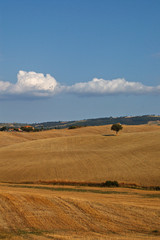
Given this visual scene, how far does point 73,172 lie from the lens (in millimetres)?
50969

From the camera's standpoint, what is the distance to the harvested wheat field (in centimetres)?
2003

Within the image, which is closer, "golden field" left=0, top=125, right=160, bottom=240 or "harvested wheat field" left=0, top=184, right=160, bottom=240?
"harvested wheat field" left=0, top=184, right=160, bottom=240

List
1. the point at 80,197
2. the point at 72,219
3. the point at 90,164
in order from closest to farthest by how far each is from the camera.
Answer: the point at 72,219 → the point at 80,197 → the point at 90,164

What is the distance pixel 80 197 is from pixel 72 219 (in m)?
7.12

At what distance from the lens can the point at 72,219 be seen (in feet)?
74.4

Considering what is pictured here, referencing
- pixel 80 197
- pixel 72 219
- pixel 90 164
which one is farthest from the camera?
pixel 90 164

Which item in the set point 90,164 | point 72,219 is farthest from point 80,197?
point 90,164

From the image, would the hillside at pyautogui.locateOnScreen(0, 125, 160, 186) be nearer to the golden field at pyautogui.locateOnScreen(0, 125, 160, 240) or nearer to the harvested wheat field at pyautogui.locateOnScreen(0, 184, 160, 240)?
the golden field at pyautogui.locateOnScreen(0, 125, 160, 240)

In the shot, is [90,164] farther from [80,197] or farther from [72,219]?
[72,219]

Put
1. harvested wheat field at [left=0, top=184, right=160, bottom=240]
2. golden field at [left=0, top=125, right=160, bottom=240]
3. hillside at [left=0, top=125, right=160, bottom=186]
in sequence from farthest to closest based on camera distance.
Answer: hillside at [left=0, top=125, right=160, bottom=186], golden field at [left=0, top=125, right=160, bottom=240], harvested wheat field at [left=0, top=184, right=160, bottom=240]

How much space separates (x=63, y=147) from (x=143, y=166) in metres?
32.0

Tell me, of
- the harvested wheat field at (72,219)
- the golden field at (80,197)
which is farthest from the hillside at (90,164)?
→ the harvested wheat field at (72,219)

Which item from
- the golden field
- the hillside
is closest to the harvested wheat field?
the golden field

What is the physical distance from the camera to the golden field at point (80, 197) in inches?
824
